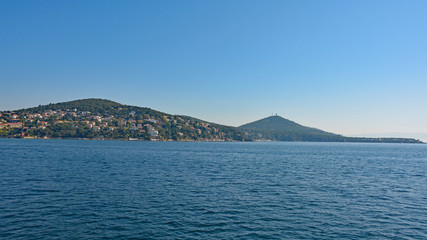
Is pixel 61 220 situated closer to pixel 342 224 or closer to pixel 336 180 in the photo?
pixel 342 224

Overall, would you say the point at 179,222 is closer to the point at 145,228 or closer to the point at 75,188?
the point at 145,228

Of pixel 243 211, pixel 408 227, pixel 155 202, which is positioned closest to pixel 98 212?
pixel 155 202

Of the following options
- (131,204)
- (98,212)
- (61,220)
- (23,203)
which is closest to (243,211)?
(131,204)

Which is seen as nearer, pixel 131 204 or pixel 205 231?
pixel 205 231

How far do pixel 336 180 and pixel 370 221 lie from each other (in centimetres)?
2266

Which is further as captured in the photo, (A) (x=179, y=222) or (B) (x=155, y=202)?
(B) (x=155, y=202)

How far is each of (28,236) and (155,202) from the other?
1162 centimetres

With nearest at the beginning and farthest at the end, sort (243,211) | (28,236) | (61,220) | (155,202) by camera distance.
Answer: (28,236)
(61,220)
(243,211)
(155,202)

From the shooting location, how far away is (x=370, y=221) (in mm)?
23656

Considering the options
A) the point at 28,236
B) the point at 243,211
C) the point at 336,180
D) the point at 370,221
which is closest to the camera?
the point at 28,236

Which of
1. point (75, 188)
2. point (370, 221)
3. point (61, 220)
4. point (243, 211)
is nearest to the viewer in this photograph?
point (61, 220)

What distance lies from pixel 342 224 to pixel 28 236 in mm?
23671

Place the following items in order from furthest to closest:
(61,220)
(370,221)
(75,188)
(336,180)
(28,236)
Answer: (336,180) < (75,188) < (370,221) < (61,220) < (28,236)

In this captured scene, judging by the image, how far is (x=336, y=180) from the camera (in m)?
45.2
